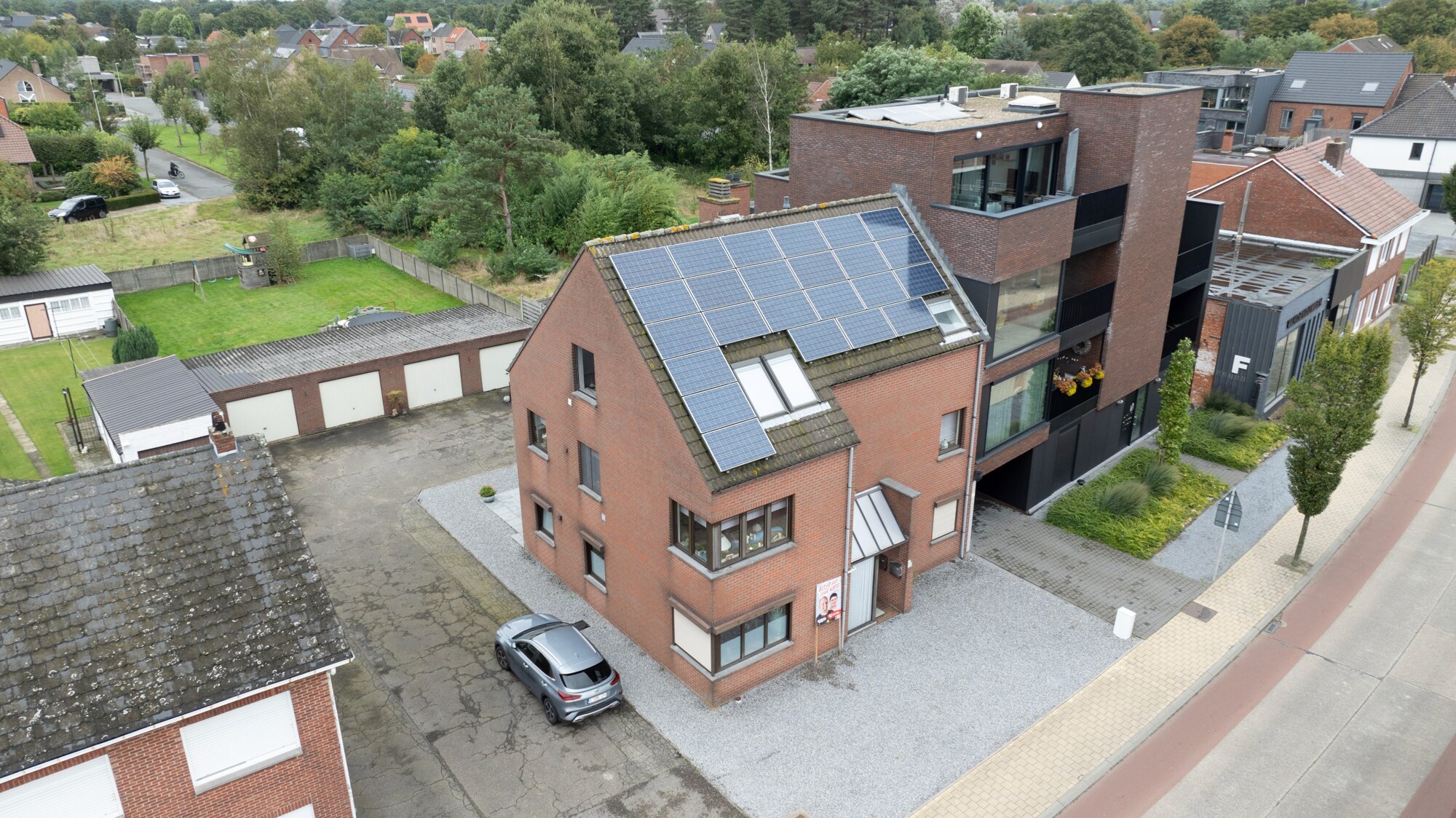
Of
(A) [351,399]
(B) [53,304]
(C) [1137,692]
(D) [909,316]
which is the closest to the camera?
(C) [1137,692]

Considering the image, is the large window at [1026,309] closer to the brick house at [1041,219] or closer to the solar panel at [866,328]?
the brick house at [1041,219]

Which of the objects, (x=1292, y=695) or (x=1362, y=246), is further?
(x=1362, y=246)

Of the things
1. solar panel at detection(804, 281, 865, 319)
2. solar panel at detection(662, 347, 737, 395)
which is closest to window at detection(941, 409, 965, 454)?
solar panel at detection(804, 281, 865, 319)

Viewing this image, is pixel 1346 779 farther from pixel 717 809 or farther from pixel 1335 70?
pixel 1335 70

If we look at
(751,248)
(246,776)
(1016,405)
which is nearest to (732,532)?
(751,248)

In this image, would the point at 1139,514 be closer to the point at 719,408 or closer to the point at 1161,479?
the point at 1161,479

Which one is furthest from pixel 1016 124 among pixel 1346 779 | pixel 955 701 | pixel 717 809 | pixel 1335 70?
pixel 1335 70

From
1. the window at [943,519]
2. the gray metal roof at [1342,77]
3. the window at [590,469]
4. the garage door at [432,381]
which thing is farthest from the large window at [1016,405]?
the gray metal roof at [1342,77]
